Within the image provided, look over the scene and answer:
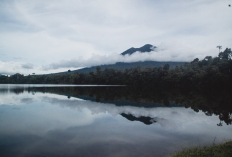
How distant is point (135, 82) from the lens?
353ft

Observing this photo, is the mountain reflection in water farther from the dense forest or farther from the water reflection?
the dense forest

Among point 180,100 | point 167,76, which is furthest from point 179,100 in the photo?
point 167,76

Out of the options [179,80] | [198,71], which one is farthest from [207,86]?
[179,80]

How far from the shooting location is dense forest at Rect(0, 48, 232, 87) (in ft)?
188

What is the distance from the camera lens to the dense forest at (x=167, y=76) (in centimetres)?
5728

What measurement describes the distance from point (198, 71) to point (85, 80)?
3496 inches

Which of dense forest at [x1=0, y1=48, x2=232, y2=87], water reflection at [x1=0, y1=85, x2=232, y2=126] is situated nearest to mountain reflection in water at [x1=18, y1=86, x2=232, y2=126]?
water reflection at [x1=0, y1=85, x2=232, y2=126]

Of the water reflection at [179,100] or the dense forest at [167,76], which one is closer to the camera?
the water reflection at [179,100]

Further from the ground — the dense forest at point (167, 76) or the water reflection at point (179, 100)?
the dense forest at point (167, 76)


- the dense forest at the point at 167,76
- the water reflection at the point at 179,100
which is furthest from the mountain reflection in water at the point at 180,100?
the dense forest at the point at 167,76

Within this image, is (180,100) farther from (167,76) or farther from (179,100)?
(167,76)

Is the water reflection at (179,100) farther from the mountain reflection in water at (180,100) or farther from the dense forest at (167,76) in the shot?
the dense forest at (167,76)

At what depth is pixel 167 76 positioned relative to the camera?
86375mm

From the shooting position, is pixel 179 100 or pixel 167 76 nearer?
pixel 179 100
